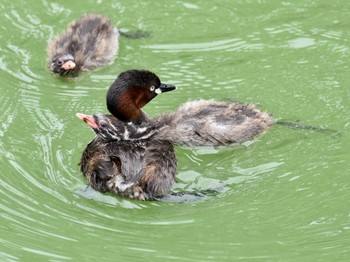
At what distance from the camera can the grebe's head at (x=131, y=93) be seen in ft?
22.7

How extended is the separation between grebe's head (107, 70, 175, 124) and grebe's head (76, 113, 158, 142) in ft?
0.18

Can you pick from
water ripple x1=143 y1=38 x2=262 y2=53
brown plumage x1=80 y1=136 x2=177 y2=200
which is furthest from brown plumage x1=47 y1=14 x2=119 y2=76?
brown plumage x1=80 y1=136 x2=177 y2=200

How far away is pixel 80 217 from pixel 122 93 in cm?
106

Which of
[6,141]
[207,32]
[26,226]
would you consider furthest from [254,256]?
[207,32]

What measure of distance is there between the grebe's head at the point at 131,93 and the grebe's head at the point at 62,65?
1.71 metres

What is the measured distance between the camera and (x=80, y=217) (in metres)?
6.43

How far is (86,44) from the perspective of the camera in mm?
9219

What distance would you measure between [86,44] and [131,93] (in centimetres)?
237

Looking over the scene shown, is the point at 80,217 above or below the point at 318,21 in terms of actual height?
below

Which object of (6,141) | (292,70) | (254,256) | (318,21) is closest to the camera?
(254,256)

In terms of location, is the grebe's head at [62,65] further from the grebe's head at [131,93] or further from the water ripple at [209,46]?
the grebe's head at [131,93]

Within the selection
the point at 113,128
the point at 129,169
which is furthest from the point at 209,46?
the point at 129,169

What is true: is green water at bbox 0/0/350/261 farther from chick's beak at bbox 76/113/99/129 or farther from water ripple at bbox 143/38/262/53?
chick's beak at bbox 76/113/99/129

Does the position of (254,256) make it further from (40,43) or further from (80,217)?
(40,43)
